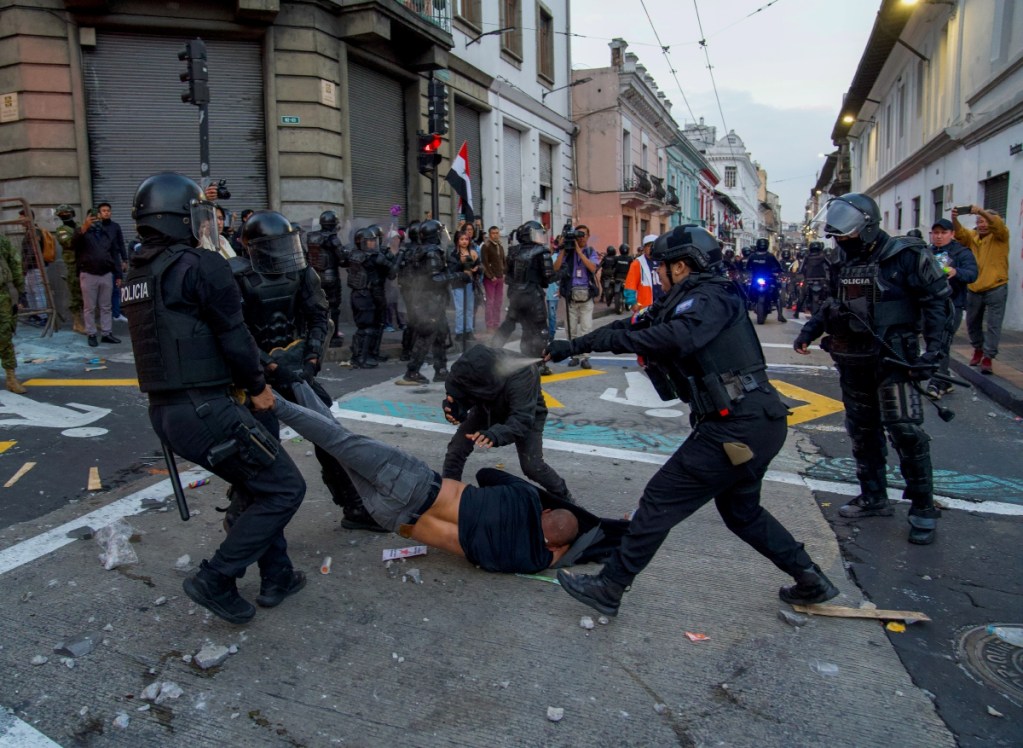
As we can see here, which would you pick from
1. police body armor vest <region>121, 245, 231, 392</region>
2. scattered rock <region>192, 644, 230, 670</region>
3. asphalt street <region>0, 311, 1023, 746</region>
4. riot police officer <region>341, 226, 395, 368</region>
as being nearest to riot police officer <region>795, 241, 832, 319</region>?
Result: riot police officer <region>341, 226, 395, 368</region>

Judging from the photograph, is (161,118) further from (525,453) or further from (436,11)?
(525,453)

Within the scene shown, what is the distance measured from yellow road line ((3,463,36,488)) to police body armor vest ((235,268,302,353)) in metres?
2.21

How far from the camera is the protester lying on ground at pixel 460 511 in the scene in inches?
131

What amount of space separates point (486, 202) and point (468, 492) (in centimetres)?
1592

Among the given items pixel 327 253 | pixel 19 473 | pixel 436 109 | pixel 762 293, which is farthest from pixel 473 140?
pixel 19 473

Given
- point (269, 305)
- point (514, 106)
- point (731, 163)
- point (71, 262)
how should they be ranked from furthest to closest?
point (731, 163) → point (514, 106) → point (71, 262) → point (269, 305)

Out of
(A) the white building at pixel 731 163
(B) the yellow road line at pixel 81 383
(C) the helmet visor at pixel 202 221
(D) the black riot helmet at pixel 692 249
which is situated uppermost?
(A) the white building at pixel 731 163

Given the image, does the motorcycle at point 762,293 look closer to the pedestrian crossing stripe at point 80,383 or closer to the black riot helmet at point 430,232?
the black riot helmet at point 430,232

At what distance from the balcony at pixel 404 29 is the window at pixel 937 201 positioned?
1233cm

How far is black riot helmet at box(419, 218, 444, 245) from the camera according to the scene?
900 cm

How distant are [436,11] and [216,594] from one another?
1538cm

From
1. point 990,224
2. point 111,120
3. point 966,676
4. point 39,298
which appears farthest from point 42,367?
point 990,224

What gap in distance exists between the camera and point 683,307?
9.62ft

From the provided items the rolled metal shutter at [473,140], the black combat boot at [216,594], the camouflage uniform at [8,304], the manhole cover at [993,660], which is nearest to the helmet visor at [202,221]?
the black combat boot at [216,594]
